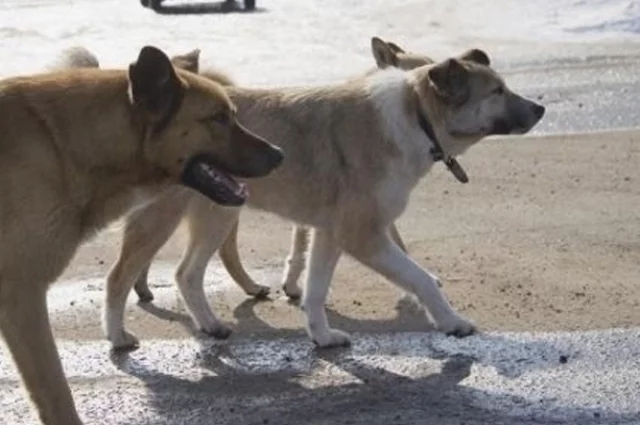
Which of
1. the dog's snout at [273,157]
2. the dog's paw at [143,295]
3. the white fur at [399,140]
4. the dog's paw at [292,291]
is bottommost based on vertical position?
the dog's paw at [143,295]

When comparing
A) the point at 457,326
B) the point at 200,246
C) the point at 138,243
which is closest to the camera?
the point at 457,326

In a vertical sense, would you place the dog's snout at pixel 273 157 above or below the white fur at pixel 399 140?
above

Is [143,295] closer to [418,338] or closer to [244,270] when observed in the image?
[244,270]

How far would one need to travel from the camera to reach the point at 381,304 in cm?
837

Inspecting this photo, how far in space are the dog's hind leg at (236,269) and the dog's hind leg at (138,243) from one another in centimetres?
68

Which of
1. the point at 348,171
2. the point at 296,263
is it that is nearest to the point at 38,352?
the point at 348,171

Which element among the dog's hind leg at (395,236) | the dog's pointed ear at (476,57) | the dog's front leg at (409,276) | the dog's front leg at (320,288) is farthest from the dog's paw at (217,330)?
the dog's pointed ear at (476,57)

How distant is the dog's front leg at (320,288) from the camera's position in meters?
7.69

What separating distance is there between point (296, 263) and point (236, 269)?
30cm

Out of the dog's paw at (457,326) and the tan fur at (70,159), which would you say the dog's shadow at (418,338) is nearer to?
the dog's paw at (457,326)

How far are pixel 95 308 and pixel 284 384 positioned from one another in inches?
57.8

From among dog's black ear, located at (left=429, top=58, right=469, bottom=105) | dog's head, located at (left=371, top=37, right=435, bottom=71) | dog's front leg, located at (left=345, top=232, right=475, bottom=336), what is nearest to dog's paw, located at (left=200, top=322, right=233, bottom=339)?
dog's front leg, located at (left=345, top=232, right=475, bottom=336)

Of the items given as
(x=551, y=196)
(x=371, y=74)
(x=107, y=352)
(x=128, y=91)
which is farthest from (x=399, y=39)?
(x=128, y=91)

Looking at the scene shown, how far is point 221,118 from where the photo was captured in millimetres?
6297
